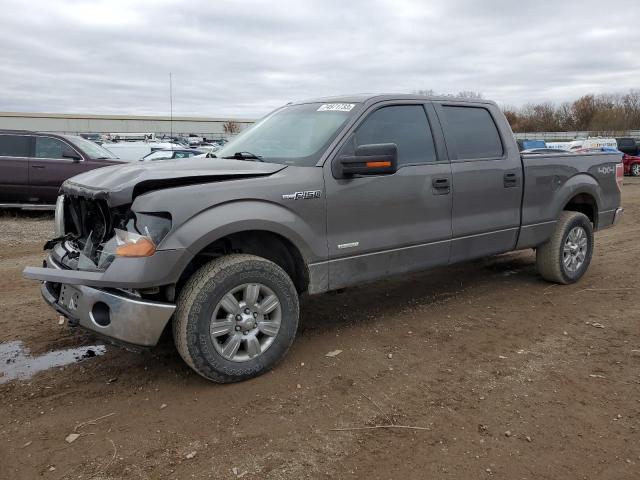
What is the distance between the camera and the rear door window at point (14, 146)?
10.5 metres

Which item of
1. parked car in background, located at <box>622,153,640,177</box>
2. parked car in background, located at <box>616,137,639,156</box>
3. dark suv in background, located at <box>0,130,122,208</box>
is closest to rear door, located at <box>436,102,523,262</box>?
dark suv in background, located at <box>0,130,122,208</box>

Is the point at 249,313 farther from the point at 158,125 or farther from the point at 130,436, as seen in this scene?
the point at 158,125

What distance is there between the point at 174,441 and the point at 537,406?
2.18 meters

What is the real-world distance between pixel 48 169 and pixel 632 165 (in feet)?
81.6

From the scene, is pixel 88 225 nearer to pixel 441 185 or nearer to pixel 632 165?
pixel 441 185

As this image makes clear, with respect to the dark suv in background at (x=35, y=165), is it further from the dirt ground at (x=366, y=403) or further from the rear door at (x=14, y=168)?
the dirt ground at (x=366, y=403)

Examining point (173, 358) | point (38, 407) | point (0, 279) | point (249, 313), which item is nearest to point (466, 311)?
point (249, 313)

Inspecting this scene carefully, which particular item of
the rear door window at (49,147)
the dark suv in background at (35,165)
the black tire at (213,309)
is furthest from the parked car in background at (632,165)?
the black tire at (213,309)

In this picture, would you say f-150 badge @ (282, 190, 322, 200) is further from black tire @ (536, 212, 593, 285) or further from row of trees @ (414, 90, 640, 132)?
row of trees @ (414, 90, 640, 132)

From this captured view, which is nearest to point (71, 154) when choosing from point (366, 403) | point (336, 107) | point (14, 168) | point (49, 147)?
point (49, 147)

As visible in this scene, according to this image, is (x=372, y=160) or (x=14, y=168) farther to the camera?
(x=14, y=168)

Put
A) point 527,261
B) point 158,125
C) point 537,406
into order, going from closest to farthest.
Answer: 1. point 537,406
2. point 527,261
3. point 158,125

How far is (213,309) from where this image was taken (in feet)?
11.2

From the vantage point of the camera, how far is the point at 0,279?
624 centimetres
